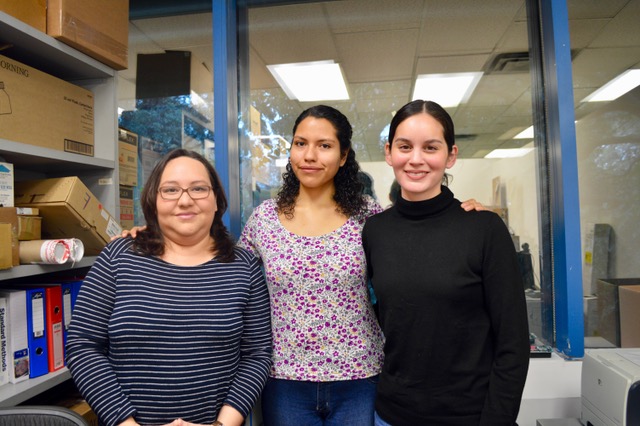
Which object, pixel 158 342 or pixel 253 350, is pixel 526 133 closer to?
pixel 253 350

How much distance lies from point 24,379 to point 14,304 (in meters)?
0.27

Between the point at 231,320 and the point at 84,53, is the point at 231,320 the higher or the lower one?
the lower one

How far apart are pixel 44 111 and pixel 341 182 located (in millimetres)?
1181

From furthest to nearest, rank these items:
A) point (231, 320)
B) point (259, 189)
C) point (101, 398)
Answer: point (259, 189) < point (231, 320) < point (101, 398)

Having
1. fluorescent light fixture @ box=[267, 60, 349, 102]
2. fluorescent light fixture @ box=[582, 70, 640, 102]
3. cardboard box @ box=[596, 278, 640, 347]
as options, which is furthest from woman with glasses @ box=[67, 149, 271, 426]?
fluorescent light fixture @ box=[582, 70, 640, 102]

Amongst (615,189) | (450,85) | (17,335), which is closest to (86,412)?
(17,335)

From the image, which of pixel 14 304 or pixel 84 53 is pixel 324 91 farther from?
pixel 14 304

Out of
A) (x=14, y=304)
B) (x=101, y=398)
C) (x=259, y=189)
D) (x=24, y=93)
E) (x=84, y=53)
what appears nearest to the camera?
(x=101, y=398)

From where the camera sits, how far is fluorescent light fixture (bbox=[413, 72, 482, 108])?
2.53m

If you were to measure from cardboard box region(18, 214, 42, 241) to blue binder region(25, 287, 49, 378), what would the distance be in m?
0.19

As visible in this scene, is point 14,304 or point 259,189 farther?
point 259,189

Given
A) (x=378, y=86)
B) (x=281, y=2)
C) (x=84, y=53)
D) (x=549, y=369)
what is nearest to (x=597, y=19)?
(x=378, y=86)

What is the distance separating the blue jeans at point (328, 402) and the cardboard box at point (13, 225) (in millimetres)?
961

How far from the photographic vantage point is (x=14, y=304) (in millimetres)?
1415
